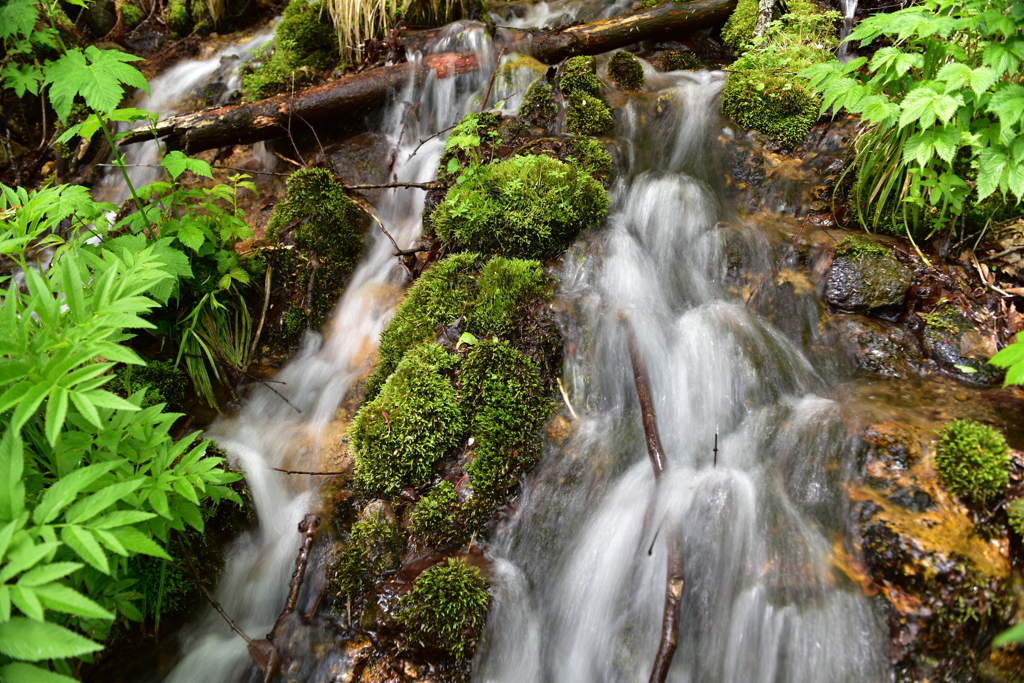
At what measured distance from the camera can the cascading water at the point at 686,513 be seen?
2.53 metres

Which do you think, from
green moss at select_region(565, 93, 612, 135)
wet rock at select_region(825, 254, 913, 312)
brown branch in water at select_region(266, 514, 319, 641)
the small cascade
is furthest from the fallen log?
green moss at select_region(565, 93, 612, 135)

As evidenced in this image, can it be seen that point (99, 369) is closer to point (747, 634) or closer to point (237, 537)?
point (237, 537)

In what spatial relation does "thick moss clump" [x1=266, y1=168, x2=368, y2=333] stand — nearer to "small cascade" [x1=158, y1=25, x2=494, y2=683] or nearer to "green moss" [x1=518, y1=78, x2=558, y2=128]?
"small cascade" [x1=158, y1=25, x2=494, y2=683]

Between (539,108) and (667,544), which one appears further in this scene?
(539,108)

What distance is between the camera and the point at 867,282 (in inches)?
144

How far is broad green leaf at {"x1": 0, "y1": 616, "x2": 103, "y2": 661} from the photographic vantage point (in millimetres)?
1557

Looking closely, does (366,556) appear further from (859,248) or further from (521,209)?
(859,248)

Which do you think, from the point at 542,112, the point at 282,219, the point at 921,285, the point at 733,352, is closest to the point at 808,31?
the point at 542,112

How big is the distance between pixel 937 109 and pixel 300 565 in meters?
4.45

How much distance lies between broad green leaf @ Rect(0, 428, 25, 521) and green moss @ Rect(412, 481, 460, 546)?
170 centimetres

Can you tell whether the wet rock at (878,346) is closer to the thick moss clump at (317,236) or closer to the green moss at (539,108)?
the green moss at (539,108)

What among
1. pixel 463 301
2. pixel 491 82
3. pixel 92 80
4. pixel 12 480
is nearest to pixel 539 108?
pixel 491 82

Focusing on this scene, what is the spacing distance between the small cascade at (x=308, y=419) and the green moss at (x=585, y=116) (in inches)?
51.3

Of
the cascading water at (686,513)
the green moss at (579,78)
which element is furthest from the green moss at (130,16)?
the cascading water at (686,513)
